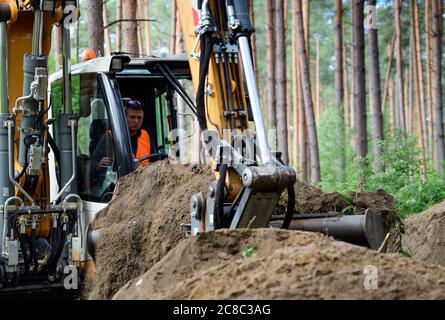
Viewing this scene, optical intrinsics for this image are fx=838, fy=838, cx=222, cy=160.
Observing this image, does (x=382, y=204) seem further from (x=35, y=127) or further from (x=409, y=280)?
(x=35, y=127)

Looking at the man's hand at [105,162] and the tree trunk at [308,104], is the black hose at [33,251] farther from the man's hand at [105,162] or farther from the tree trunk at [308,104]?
the tree trunk at [308,104]

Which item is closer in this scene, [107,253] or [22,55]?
[107,253]

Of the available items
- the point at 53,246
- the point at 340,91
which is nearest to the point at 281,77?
the point at 340,91

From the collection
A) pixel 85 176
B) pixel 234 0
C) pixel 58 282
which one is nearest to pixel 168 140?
pixel 85 176

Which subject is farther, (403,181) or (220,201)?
(403,181)

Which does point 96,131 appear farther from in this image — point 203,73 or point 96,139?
point 203,73

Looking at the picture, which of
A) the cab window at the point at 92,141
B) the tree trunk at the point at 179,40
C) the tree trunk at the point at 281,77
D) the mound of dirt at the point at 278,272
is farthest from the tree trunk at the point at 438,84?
the mound of dirt at the point at 278,272

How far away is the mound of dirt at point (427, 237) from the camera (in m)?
9.98

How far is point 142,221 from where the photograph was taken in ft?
23.0

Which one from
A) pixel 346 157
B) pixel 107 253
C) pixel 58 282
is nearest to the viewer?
pixel 107 253

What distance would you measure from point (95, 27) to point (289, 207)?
7322 millimetres

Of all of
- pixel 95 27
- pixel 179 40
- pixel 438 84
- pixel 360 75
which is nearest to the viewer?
pixel 95 27

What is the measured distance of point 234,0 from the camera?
254 inches
